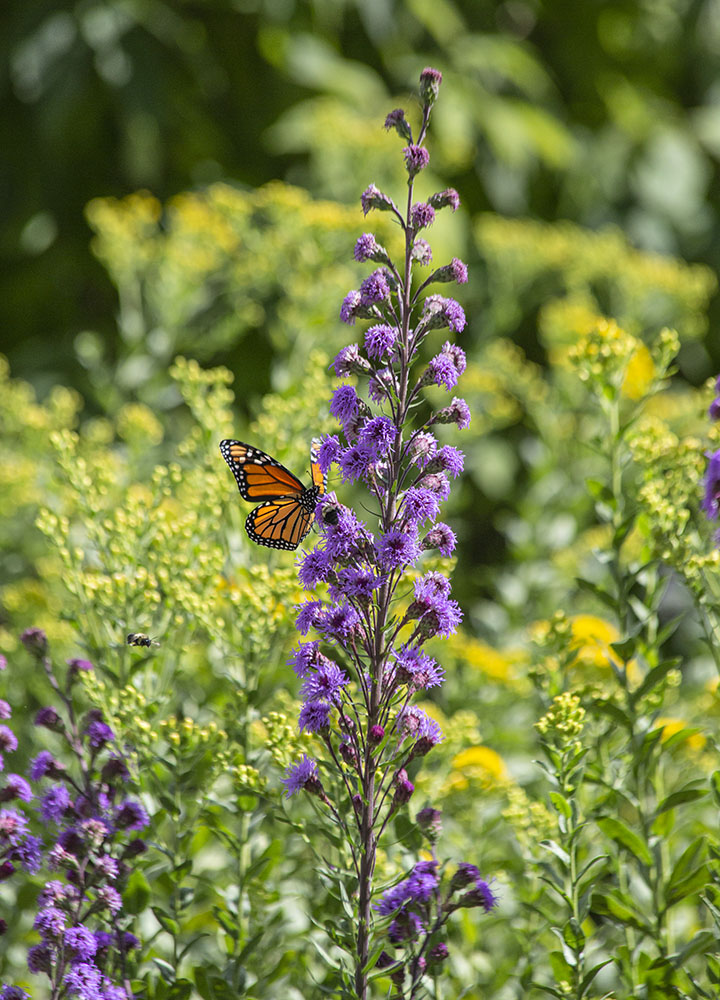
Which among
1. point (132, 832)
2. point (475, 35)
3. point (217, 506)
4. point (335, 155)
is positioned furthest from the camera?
point (475, 35)

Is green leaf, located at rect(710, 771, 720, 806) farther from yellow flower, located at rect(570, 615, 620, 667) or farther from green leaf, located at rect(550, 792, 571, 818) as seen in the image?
yellow flower, located at rect(570, 615, 620, 667)

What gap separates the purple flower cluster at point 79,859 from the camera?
1.46 m

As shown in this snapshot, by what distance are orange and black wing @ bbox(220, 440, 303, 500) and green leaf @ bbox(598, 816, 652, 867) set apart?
891 millimetres

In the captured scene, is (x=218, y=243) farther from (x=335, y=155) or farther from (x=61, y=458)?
(x=61, y=458)

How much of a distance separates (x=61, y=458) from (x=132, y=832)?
0.90 metres

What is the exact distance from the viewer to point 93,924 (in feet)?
6.63

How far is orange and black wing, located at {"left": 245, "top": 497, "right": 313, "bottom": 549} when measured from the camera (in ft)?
6.92

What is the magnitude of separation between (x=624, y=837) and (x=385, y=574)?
0.71 metres

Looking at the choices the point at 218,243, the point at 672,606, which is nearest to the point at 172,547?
the point at 218,243

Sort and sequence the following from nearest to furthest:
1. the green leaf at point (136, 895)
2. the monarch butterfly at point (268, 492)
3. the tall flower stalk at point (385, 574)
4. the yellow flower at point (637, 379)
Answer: the tall flower stalk at point (385, 574), the green leaf at point (136, 895), the monarch butterfly at point (268, 492), the yellow flower at point (637, 379)

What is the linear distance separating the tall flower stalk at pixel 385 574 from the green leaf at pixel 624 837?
30 centimetres

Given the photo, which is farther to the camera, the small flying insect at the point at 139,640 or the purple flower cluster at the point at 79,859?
the small flying insect at the point at 139,640

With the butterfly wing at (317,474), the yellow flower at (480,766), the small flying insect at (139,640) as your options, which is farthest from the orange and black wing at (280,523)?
the yellow flower at (480,766)

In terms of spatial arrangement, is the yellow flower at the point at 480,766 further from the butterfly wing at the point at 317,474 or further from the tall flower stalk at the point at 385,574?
the butterfly wing at the point at 317,474
